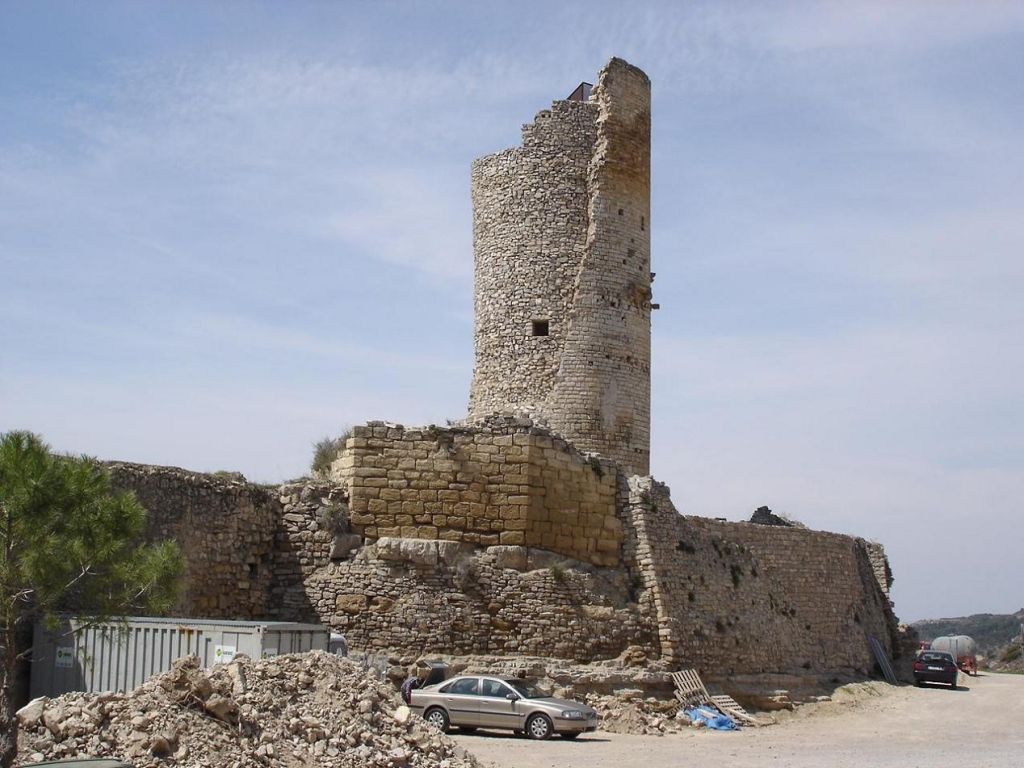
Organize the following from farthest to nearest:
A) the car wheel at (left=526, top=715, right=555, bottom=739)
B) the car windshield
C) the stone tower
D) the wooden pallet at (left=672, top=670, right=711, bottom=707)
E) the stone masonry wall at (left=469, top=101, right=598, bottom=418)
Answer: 1. the stone masonry wall at (left=469, top=101, right=598, bottom=418)
2. the stone tower
3. the wooden pallet at (left=672, top=670, right=711, bottom=707)
4. the car windshield
5. the car wheel at (left=526, top=715, right=555, bottom=739)

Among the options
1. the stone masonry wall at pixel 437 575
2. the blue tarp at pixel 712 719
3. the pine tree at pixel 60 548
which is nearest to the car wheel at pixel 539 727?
the stone masonry wall at pixel 437 575

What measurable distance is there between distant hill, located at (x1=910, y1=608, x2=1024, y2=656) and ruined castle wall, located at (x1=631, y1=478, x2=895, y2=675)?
50.1 meters

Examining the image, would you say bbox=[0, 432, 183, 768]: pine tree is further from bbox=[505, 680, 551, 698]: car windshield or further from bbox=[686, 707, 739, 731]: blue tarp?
bbox=[686, 707, 739, 731]: blue tarp

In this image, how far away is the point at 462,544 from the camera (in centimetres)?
1983

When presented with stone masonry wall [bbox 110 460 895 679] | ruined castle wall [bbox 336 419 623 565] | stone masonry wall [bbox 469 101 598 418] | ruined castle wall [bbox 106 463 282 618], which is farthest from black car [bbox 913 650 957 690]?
ruined castle wall [bbox 106 463 282 618]

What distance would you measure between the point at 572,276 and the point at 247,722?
1602 centimetres

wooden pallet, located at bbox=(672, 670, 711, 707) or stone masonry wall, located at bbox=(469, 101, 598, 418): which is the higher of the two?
stone masonry wall, located at bbox=(469, 101, 598, 418)

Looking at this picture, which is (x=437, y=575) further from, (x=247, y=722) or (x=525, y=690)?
(x=247, y=722)

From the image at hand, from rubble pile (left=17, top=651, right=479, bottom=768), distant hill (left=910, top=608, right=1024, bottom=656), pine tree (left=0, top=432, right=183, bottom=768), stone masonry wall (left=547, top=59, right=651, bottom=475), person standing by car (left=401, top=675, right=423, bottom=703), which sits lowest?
distant hill (left=910, top=608, right=1024, bottom=656)

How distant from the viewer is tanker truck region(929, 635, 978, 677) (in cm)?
3584

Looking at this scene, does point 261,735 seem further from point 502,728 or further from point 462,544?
point 462,544

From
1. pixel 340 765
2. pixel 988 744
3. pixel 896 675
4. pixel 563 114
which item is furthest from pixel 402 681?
pixel 896 675

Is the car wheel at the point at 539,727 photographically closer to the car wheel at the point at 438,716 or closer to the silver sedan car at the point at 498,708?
the silver sedan car at the point at 498,708

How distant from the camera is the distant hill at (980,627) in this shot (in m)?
79.3
